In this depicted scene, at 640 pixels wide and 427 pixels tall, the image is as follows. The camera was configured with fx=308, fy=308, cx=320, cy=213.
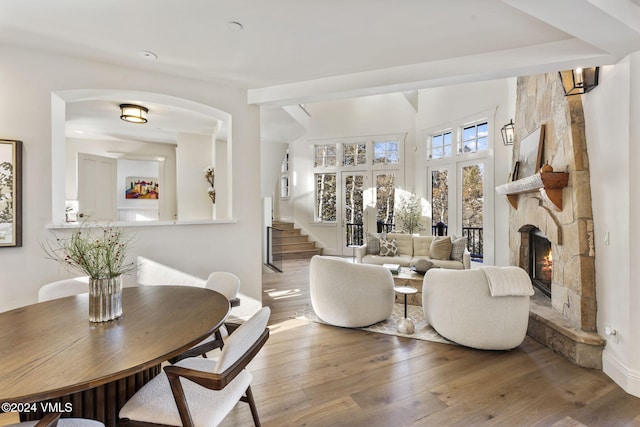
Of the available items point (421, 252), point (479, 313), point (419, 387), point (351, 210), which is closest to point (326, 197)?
point (351, 210)

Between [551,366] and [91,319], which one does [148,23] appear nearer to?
[91,319]

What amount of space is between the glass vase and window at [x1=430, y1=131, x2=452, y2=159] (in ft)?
21.5

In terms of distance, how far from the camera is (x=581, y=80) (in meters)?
2.59

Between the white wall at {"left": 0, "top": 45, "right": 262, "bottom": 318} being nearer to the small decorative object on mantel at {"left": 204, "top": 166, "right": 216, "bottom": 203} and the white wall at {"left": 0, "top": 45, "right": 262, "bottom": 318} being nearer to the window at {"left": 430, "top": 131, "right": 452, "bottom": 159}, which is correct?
the small decorative object on mantel at {"left": 204, "top": 166, "right": 216, "bottom": 203}

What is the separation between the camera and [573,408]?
6.61 ft

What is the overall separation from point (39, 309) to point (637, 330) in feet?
12.7

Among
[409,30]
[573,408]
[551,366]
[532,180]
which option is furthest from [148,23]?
[551,366]

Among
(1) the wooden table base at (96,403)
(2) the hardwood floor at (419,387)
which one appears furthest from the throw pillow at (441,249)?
(1) the wooden table base at (96,403)

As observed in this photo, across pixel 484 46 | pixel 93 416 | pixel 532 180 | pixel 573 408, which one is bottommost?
pixel 573 408

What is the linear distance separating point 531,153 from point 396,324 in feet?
8.47

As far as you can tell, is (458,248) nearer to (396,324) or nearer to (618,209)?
(396,324)

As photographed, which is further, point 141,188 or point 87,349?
point 141,188

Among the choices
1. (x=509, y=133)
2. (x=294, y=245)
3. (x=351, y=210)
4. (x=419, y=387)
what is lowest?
(x=419, y=387)

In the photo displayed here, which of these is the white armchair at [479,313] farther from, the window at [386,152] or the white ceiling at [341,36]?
the window at [386,152]
